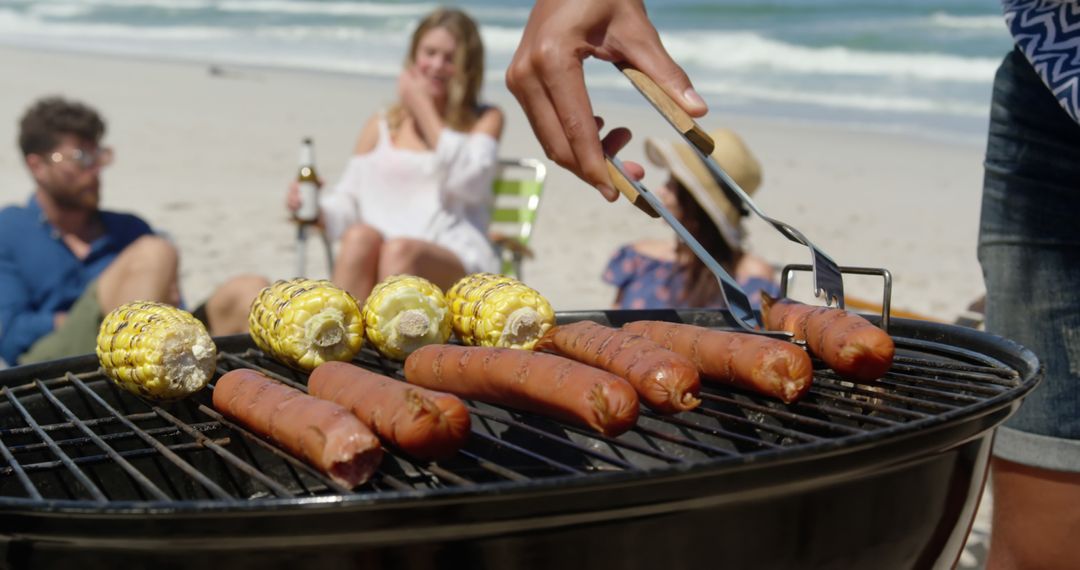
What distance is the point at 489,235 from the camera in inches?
241

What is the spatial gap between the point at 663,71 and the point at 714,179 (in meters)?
3.31

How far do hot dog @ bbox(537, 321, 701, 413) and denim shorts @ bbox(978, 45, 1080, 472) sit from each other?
2.84 ft

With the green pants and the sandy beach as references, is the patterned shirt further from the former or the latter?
the sandy beach

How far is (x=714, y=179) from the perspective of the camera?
5043 mm

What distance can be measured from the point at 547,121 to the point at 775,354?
21.2 inches

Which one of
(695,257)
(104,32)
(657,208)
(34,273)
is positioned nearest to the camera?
(657,208)

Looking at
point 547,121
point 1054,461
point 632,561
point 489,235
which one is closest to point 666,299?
point 489,235

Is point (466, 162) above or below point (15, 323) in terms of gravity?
above

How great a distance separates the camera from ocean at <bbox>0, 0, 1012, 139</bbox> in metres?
15.6

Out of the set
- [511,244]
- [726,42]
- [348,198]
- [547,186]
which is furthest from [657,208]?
[726,42]

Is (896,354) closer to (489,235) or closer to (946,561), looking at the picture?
(946,561)

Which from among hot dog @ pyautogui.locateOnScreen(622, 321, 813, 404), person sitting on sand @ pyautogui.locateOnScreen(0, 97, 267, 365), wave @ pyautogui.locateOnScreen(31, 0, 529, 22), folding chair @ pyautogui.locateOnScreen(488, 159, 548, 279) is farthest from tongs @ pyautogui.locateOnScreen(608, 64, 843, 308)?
wave @ pyautogui.locateOnScreen(31, 0, 529, 22)

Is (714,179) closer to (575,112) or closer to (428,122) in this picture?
(428,122)

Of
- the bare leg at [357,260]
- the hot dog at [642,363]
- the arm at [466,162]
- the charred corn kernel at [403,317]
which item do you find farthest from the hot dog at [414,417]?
the arm at [466,162]
